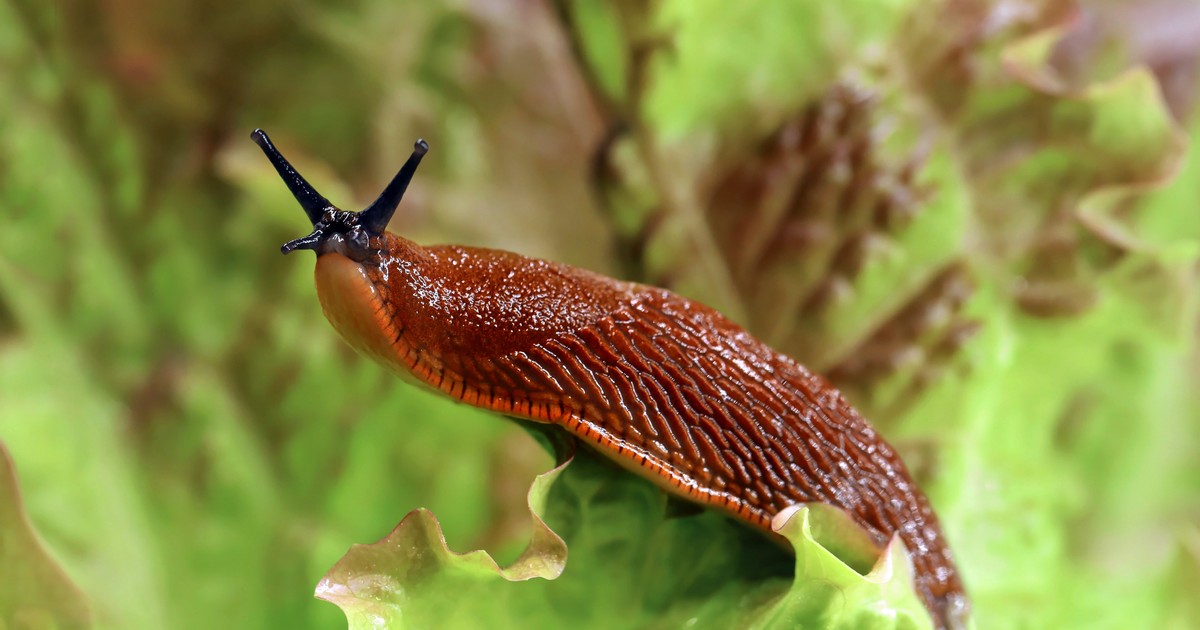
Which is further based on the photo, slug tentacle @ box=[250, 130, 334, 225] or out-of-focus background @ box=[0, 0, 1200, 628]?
out-of-focus background @ box=[0, 0, 1200, 628]

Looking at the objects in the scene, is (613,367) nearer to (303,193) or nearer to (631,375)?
(631,375)

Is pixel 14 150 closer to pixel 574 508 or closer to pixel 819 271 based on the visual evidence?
pixel 574 508

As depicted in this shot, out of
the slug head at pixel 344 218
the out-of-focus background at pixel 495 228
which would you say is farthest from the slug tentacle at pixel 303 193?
the out-of-focus background at pixel 495 228

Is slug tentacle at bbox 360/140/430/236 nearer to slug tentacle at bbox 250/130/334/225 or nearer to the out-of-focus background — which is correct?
slug tentacle at bbox 250/130/334/225

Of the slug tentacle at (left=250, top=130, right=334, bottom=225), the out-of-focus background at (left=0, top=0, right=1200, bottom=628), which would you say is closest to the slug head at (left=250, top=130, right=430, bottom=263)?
the slug tentacle at (left=250, top=130, right=334, bottom=225)

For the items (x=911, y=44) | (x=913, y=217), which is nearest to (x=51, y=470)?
(x=913, y=217)

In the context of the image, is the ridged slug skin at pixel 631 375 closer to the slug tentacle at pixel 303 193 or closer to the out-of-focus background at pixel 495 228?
the slug tentacle at pixel 303 193

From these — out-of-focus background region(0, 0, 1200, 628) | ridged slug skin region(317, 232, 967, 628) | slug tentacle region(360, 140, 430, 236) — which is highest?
out-of-focus background region(0, 0, 1200, 628)

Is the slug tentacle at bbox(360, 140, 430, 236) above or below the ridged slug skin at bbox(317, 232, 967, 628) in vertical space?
above
